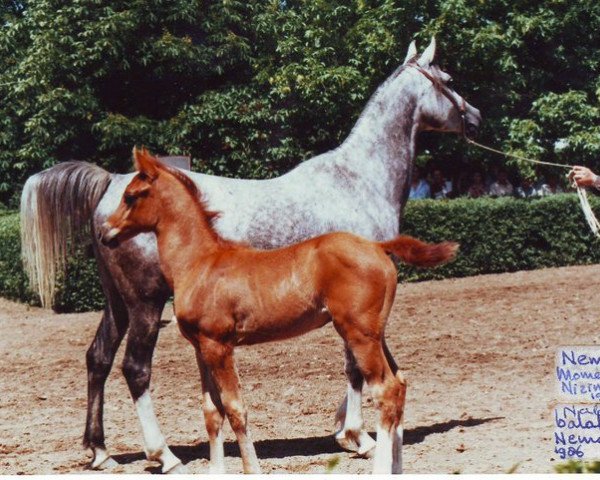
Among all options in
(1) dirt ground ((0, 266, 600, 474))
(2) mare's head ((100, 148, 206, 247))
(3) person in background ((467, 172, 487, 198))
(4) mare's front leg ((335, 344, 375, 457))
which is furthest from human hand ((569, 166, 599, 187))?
(3) person in background ((467, 172, 487, 198))

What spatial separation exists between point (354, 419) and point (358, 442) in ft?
0.50

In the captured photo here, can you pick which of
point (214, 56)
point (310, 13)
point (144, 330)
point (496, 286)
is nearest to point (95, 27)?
point (214, 56)

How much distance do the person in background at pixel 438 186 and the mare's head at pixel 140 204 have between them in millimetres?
13900

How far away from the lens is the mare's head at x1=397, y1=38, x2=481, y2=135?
7.04 m

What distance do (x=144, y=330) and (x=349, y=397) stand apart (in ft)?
4.48

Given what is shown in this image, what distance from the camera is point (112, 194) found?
21.1 ft

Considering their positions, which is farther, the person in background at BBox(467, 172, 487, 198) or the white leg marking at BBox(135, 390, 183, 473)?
the person in background at BBox(467, 172, 487, 198)

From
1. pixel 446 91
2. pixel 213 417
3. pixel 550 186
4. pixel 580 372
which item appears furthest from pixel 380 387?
pixel 550 186

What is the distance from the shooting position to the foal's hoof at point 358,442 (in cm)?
607

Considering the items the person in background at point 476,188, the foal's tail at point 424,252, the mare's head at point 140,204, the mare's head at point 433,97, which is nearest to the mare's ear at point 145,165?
the mare's head at point 140,204

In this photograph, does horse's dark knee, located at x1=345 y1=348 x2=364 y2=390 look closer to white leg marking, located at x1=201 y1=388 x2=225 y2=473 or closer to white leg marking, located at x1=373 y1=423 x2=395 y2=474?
white leg marking, located at x1=201 y1=388 x2=225 y2=473

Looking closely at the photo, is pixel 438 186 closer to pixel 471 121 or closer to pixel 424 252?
pixel 471 121

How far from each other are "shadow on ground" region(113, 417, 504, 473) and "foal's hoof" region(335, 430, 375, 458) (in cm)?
10

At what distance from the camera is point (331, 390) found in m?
8.48
